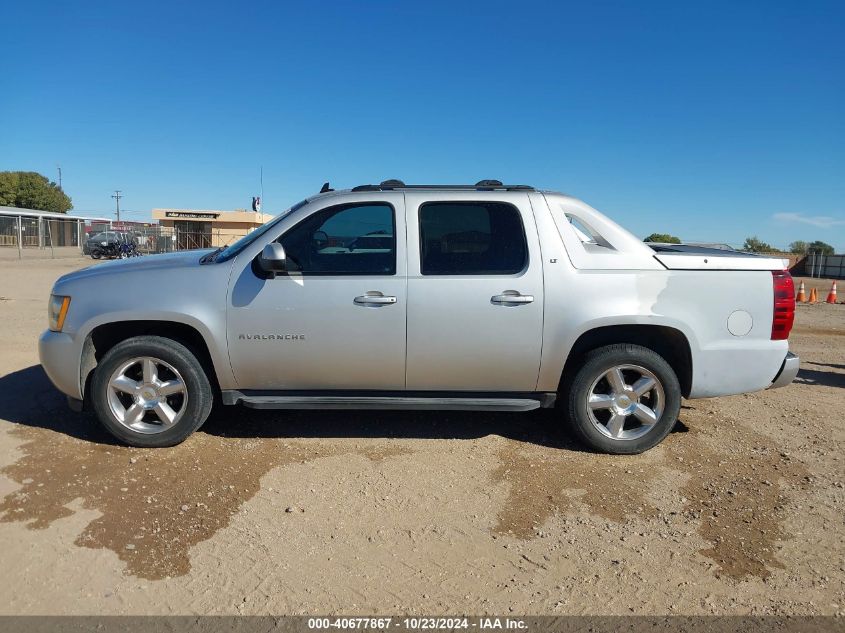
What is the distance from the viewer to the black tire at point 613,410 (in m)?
4.18

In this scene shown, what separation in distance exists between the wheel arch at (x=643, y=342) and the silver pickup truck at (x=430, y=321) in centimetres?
1

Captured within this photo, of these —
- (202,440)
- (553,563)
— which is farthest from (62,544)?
(553,563)

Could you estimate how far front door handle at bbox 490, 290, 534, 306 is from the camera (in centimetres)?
405

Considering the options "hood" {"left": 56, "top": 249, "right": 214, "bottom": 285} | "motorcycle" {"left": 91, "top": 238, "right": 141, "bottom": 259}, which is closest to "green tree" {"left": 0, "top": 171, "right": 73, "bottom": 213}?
"motorcycle" {"left": 91, "top": 238, "right": 141, "bottom": 259}

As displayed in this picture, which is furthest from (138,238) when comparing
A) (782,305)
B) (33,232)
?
(782,305)

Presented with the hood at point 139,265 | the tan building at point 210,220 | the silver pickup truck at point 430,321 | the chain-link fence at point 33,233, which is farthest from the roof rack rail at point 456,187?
the tan building at point 210,220

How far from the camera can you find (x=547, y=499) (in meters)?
3.62

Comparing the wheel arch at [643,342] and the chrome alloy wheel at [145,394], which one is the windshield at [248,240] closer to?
the chrome alloy wheel at [145,394]

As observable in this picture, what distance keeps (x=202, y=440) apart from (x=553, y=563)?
2.77m

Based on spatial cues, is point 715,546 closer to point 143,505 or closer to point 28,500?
point 143,505

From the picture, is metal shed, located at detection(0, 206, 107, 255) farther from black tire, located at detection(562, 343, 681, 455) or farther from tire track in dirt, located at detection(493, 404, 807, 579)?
tire track in dirt, located at detection(493, 404, 807, 579)

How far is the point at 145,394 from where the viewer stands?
13.8 ft

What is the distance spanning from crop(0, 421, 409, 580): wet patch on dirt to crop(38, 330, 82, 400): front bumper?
1.48 feet

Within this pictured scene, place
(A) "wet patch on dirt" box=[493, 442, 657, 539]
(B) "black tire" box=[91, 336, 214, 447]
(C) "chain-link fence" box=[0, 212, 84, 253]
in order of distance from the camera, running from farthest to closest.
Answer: (C) "chain-link fence" box=[0, 212, 84, 253], (B) "black tire" box=[91, 336, 214, 447], (A) "wet patch on dirt" box=[493, 442, 657, 539]
